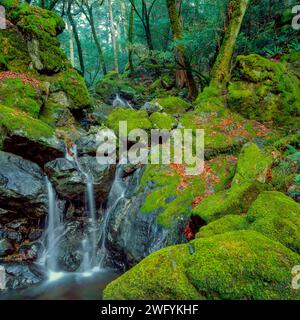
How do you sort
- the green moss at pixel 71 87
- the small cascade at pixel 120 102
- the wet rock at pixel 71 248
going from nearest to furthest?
the wet rock at pixel 71 248 → the green moss at pixel 71 87 → the small cascade at pixel 120 102

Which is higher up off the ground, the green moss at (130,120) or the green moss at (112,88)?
the green moss at (112,88)

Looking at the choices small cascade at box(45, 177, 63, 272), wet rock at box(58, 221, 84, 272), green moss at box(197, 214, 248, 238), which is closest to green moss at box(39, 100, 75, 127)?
small cascade at box(45, 177, 63, 272)

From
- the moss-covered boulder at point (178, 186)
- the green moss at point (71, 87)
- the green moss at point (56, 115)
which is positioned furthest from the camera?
the green moss at point (71, 87)

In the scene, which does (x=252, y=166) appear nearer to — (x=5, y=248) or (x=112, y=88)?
(x=5, y=248)

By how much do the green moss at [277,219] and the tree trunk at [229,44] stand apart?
6774mm

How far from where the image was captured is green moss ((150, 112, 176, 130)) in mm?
9477

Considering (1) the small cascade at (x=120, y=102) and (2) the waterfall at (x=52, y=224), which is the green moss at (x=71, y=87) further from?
(1) the small cascade at (x=120, y=102)

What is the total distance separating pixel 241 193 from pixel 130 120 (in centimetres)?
571

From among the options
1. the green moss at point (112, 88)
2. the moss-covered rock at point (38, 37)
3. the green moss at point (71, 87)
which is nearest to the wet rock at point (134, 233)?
the green moss at point (71, 87)

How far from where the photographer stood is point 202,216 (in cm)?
478

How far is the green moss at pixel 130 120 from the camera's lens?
30.8ft

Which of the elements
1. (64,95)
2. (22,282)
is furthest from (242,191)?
(64,95)
